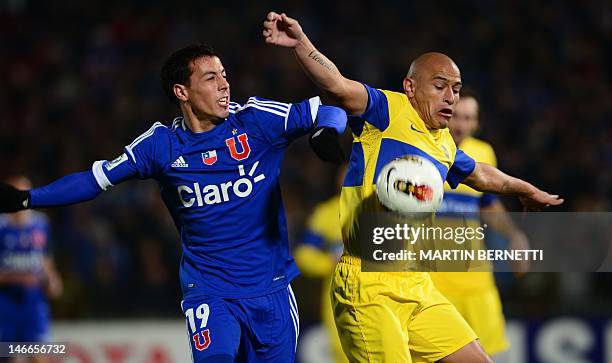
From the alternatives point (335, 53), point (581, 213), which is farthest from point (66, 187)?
point (335, 53)

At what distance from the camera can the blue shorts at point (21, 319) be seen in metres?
9.18

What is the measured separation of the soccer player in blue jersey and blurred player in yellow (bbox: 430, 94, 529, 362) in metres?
2.15

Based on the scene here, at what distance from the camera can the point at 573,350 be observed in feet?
29.4

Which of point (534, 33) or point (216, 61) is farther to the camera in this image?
point (534, 33)

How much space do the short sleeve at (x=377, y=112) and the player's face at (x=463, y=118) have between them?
79.8 inches

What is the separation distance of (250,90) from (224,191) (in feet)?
25.8

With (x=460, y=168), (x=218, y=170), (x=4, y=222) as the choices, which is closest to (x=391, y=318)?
(x=460, y=168)

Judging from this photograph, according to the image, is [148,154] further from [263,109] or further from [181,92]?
[263,109]

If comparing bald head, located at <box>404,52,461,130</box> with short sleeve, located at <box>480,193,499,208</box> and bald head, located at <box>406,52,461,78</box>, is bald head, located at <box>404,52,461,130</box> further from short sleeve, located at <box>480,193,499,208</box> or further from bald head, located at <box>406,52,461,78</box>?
short sleeve, located at <box>480,193,499,208</box>

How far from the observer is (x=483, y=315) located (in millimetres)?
6980

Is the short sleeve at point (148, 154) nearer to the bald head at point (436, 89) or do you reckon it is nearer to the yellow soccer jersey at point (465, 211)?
the bald head at point (436, 89)

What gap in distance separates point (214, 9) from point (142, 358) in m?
6.52

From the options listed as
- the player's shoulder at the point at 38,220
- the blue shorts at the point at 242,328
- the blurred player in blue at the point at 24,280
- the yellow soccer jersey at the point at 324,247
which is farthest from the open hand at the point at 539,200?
the player's shoulder at the point at 38,220

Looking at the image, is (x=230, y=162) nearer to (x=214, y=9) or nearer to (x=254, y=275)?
(x=254, y=275)
